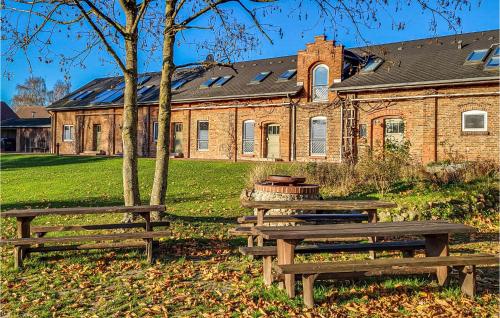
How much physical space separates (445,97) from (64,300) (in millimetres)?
18625

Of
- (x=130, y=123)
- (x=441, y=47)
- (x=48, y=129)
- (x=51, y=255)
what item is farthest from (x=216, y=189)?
(x=48, y=129)

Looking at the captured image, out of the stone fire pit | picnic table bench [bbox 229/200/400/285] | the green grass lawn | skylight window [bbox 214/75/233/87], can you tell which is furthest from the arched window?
picnic table bench [bbox 229/200/400/285]

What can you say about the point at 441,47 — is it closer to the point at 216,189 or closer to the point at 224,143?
the point at 224,143

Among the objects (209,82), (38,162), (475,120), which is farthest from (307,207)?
(209,82)

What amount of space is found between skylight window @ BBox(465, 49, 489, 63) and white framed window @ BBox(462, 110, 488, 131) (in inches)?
94.2

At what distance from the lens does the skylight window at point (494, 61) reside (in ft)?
63.3

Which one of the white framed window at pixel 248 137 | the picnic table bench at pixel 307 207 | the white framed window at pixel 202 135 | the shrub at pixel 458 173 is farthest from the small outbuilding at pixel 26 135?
the picnic table bench at pixel 307 207

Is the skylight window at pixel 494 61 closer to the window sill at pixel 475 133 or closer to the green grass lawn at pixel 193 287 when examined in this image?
the window sill at pixel 475 133

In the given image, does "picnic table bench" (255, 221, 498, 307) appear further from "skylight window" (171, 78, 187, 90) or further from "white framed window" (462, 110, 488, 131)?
"skylight window" (171, 78, 187, 90)

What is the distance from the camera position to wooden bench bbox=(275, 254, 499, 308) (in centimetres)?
472

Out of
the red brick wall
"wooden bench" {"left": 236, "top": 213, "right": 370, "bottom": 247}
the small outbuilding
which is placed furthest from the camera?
the small outbuilding

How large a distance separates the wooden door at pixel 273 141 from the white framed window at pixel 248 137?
100 cm


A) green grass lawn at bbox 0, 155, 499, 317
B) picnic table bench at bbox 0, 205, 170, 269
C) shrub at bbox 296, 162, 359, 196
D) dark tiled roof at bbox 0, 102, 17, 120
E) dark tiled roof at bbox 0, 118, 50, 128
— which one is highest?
dark tiled roof at bbox 0, 102, 17, 120

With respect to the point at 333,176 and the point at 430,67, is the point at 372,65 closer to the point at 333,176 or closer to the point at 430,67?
the point at 430,67
